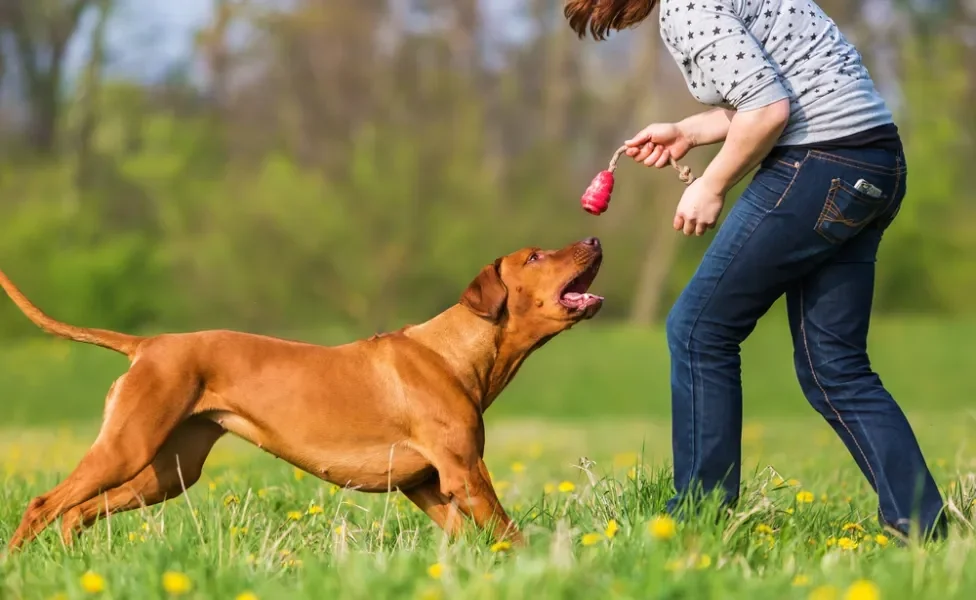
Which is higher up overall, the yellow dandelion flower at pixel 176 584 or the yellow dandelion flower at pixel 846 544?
the yellow dandelion flower at pixel 176 584

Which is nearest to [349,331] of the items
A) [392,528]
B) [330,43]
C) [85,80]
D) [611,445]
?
[330,43]

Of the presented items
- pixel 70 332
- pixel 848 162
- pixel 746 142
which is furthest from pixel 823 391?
pixel 70 332

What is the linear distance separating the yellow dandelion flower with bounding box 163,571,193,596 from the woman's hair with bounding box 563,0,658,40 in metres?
2.06

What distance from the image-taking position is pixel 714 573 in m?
2.70

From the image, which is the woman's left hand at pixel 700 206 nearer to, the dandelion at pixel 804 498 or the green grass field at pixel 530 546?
the green grass field at pixel 530 546

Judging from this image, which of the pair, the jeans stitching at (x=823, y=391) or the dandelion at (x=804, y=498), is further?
the dandelion at (x=804, y=498)

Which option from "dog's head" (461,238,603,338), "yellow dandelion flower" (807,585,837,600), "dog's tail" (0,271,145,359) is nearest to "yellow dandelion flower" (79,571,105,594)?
"dog's tail" (0,271,145,359)

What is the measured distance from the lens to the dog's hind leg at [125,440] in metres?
3.94

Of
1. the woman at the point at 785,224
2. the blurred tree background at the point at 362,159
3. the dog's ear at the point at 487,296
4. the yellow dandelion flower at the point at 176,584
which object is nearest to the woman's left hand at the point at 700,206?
the woman at the point at 785,224

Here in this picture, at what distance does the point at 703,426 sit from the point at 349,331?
13.9m

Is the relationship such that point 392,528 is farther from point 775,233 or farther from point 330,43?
point 330,43

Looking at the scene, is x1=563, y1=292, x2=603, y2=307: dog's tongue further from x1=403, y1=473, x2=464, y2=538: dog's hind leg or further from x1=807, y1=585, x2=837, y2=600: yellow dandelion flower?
x1=807, y1=585, x2=837, y2=600: yellow dandelion flower

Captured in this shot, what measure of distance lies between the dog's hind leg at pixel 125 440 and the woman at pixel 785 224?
167 cm

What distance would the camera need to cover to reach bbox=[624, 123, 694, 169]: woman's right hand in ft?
13.2
